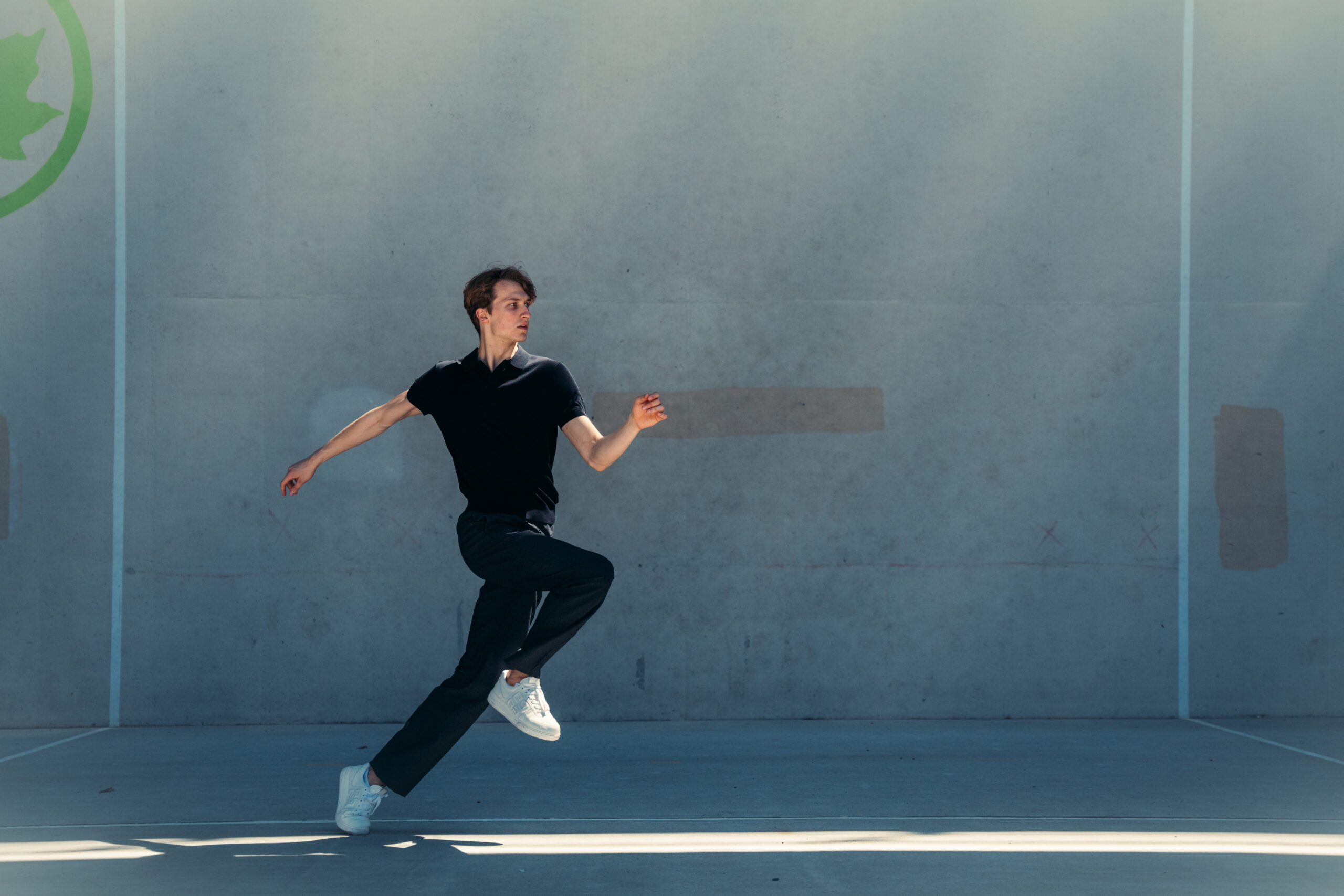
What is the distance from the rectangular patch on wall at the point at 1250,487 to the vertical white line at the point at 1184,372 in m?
0.17

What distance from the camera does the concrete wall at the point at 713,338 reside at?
5.14 m

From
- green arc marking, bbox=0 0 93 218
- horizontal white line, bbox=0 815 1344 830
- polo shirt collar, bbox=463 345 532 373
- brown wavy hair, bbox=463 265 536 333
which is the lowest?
horizontal white line, bbox=0 815 1344 830

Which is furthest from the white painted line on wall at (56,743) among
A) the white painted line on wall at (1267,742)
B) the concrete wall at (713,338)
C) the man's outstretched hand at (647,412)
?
the white painted line on wall at (1267,742)

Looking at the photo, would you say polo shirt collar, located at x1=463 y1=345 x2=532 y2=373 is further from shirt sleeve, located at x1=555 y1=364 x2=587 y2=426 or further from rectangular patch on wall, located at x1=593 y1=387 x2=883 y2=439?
rectangular patch on wall, located at x1=593 y1=387 x2=883 y2=439

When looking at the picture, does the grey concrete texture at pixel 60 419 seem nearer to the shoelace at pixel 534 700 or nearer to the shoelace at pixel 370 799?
the shoelace at pixel 370 799

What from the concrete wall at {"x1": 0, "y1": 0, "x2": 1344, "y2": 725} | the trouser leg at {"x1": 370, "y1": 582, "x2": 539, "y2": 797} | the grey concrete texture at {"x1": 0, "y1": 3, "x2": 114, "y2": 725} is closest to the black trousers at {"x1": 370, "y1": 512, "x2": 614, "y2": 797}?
the trouser leg at {"x1": 370, "y1": 582, "x2": 539, "y2": 797}

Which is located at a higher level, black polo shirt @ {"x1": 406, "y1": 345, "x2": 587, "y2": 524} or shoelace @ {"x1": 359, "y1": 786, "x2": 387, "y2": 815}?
black polo shirt @ {"x1": 406, "y1": 345, "x2": 587, "y2": 524}

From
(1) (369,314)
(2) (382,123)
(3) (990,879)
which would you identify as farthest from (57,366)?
(3) (990,879)

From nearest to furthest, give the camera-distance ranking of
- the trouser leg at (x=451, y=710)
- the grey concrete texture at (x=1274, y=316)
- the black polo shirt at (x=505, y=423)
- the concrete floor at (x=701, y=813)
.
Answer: the concrete floor at (x=701, y=813), the trouser leg at (x=451, y=710), the black polo shirt at (x=505, y=423), the grey concrete texture at (x=1274, y=316)

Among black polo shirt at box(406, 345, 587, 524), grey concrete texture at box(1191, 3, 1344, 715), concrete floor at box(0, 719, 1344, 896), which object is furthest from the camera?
grey concrete texture at box(1191, 3, 1344, 715)

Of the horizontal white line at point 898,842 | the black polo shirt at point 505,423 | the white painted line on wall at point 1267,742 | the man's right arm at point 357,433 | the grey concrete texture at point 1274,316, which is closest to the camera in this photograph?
the horizontal white line at point 898,842

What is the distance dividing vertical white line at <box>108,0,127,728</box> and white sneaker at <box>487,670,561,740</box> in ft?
9.79

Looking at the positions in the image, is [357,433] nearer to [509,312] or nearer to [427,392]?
[427,392]

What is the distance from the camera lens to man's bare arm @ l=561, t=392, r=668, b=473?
3.01 m
